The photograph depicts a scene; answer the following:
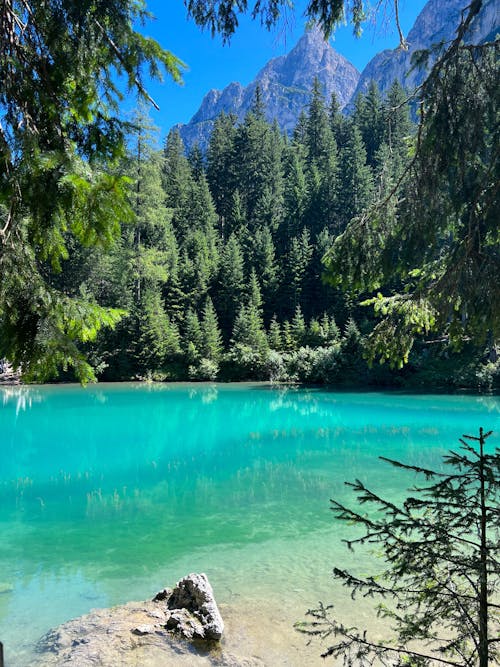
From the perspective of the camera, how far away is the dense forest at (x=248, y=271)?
3234cm

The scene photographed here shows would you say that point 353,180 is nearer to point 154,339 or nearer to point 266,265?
point 266,265

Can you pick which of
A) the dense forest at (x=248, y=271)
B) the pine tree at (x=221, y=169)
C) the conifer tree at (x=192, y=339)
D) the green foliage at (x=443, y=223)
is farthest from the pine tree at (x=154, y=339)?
the green foliage at (x=443, y=223)

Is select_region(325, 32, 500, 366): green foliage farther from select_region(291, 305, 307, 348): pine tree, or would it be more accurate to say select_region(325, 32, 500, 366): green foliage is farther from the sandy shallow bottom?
select_region(291, 305, 307, 348): pine tree

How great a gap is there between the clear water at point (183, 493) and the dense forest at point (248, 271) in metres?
10.7

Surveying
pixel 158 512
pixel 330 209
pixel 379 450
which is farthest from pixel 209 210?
pixel 158 512

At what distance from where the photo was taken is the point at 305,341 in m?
35.8

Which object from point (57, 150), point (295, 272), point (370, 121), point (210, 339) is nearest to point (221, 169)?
point (370, 121)

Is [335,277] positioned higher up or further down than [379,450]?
higher up

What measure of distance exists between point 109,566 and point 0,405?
19.1 meters

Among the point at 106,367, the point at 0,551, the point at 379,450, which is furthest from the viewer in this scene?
the point at 106,367

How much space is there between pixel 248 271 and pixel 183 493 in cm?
3348

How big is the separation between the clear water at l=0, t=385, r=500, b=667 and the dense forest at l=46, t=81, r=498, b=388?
35.2 ft

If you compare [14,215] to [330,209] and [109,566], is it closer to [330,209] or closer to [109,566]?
[109,566]

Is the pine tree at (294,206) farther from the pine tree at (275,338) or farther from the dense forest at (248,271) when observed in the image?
the pine tree at (275,338)
